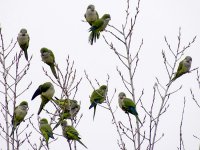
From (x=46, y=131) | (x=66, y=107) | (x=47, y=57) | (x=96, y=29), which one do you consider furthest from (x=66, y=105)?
(x=96, y=29)

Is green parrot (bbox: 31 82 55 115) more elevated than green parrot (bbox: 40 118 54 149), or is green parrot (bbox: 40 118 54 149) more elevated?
green parrot (bbox: 31 82 55 115)

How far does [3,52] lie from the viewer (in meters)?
6.89

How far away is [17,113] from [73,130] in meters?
1.36

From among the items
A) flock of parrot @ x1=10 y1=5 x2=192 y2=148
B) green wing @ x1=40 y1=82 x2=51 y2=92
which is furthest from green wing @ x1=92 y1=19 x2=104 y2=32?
green wing @ x1=40 y1=82 x2=51 y2=92

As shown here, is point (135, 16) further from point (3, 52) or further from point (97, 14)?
point (97, 14)

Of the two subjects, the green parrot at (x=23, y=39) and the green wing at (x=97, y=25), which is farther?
the green parrot at (x=23, y=39)

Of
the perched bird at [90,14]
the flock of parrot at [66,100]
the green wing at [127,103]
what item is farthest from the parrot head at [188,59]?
the perched bird at [90,14]

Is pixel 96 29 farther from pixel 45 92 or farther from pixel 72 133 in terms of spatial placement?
pixel 72 133

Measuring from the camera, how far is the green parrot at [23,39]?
8.70 meters

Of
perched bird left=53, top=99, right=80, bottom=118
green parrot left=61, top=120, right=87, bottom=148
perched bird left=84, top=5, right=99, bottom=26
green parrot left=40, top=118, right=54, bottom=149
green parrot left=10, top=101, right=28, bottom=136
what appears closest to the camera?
perched bird left=53, top=99, right=80, bottom=118

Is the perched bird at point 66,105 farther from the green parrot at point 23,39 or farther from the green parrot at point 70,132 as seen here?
the green parrot at point 23,39

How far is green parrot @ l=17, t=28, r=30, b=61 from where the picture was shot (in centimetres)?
870

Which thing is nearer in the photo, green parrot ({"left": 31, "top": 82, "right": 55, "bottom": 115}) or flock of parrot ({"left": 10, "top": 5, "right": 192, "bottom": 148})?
flock of parrot ({"left": 10, "top": 5, "right": 192, "bottom": 148})

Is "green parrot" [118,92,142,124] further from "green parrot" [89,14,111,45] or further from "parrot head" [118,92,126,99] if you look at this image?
"green parrot" [89,14,111,45]
